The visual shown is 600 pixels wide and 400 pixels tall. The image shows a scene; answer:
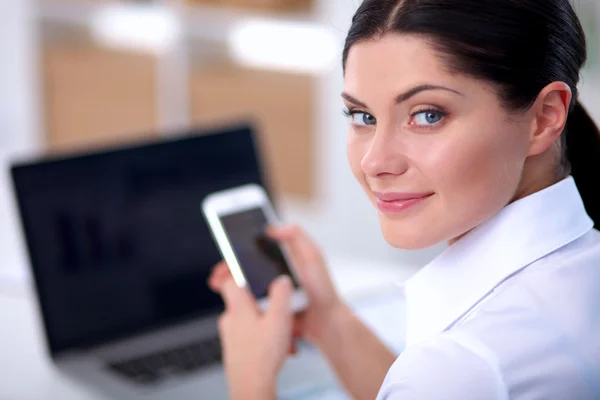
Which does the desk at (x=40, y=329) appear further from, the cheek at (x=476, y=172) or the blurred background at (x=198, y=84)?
the blurred background at (x=198, y=84)

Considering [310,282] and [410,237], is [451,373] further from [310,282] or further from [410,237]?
[310,282]

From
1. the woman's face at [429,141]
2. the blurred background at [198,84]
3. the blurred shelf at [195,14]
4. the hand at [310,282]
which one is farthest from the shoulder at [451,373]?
the blurred shelf at [195,14]

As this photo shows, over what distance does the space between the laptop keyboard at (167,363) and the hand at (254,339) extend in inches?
7.3

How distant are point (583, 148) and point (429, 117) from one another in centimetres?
25

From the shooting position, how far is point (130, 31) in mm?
3291

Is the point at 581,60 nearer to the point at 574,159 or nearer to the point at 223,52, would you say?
the point at 574,159

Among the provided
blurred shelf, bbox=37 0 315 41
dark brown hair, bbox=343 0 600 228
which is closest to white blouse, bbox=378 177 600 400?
dark brown hair, bbox=343 0 600 228

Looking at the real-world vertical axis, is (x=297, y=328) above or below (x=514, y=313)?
below

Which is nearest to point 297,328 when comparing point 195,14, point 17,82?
point 195,14

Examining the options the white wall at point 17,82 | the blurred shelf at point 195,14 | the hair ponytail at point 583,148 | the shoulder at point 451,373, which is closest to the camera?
the shoulder at point 451,373

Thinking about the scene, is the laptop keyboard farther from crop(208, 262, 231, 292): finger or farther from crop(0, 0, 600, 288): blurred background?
crop(0, 0, 600, 288): blurred background

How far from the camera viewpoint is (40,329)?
1.30 m

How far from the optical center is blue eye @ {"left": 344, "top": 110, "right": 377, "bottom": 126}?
76 cm

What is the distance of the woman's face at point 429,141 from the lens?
2.25 ft
